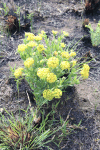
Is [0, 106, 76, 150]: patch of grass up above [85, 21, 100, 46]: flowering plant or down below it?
below

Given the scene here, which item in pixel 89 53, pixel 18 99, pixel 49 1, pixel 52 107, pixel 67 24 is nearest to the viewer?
pixel 52 107

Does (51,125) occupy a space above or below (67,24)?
below

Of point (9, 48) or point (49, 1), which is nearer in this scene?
point (9, 48)

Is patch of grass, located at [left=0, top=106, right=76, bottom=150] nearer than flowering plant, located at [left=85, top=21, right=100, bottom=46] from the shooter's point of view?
Yes

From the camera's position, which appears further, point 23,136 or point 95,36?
point 95,36

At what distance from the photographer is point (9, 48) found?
2627 millimetres

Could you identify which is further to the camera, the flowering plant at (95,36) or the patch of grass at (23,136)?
the flowering plant at (95,36)

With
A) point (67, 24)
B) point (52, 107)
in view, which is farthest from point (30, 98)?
point (67, 24)

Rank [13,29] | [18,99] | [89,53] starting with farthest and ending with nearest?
[13,29] < [89,53] < [18,99]

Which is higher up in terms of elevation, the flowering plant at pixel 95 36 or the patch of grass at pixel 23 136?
the flowering plant at pixel 95 36

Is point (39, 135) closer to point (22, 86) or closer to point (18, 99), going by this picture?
point (18, 99)

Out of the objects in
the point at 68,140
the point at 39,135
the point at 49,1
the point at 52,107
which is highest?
the point at 49,1

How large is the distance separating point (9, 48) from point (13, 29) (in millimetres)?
655

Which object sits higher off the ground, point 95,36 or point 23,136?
point 95,36
